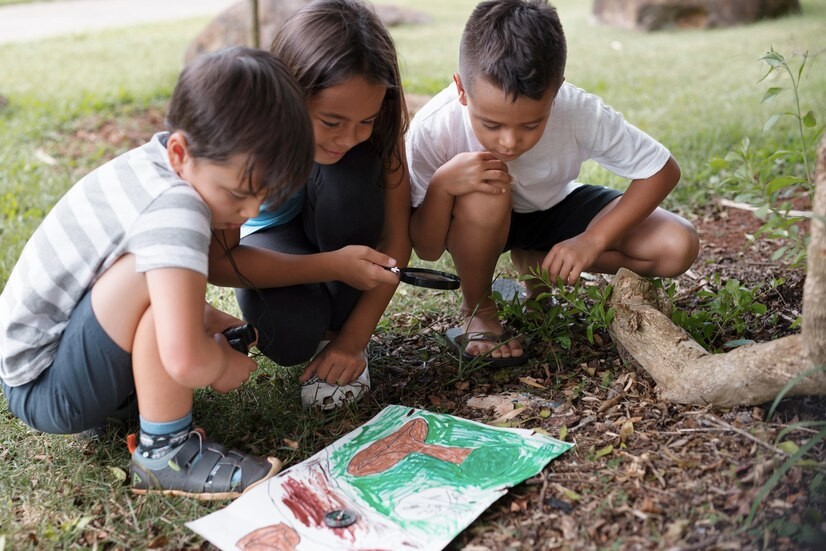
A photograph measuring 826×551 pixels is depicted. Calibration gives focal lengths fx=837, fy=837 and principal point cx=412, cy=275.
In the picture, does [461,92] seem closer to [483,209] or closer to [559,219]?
[483,209]

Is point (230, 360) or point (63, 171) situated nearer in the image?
point (230, 360)

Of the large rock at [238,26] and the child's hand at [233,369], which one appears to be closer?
the child's hand at [233,369]

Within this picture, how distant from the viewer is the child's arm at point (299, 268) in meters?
1.96

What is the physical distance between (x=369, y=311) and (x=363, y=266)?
211 mm

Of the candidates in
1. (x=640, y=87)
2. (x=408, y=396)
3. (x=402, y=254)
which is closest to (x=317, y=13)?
(x=402, y=254)

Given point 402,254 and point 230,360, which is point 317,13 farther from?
point 230,360

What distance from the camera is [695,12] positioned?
8797mm

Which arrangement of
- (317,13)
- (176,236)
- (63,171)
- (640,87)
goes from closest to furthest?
(176,236) < (317,13) < (63,171) < (640,87)

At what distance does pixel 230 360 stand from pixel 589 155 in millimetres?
1111

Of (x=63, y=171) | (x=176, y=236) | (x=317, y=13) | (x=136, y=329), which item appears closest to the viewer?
(x=176, y=236)

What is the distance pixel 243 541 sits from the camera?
5.08 ft

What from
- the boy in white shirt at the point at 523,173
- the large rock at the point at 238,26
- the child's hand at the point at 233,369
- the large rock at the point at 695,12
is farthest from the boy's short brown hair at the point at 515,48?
the large rock at the point at 695,12

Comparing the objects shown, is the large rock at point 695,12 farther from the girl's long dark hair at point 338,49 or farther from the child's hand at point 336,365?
the child's hand at point 336,365

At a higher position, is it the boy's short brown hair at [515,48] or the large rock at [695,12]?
the boy's short brown hair at [515,48]
